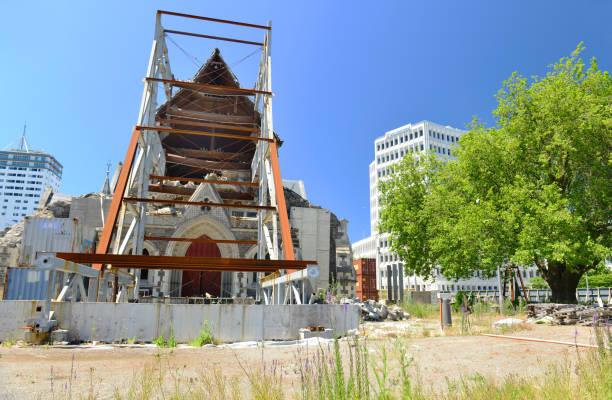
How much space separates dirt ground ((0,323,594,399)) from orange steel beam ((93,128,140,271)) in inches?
152

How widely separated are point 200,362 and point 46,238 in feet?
74.5

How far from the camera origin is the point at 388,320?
20.9 m

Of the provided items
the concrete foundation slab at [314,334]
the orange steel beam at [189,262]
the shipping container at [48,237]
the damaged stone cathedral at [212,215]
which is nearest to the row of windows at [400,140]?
the damaged stone cathedral at [212,215]

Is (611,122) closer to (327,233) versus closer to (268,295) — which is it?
(268,295)

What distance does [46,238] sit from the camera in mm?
24938

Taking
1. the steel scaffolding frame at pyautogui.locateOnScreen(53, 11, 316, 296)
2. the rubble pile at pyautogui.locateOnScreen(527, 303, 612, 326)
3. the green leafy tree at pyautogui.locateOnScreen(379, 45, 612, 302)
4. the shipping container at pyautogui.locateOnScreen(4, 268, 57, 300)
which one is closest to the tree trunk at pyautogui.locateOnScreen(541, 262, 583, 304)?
the green leafy tree at pyautogui.locateOnScreen(379, 45, 612, 302)

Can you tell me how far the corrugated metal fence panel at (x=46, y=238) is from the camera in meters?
24.8

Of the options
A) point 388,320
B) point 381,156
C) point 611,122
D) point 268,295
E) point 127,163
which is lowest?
point 388,320

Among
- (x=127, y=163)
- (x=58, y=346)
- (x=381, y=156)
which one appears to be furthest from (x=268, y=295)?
(x=381, y=156)

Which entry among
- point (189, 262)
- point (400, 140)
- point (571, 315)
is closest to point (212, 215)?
point (189, 262)

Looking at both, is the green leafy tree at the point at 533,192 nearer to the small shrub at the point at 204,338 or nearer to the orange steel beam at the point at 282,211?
the orange steel beam at the point at 282,211

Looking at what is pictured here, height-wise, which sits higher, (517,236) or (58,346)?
(517,236)

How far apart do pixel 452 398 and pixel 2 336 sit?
32.6 ft

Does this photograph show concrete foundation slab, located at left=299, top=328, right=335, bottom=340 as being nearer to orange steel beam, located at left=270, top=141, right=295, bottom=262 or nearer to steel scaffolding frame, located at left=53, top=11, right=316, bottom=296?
steel scaffolding frame, located at left=53, top=11, right=316, bottom=296
